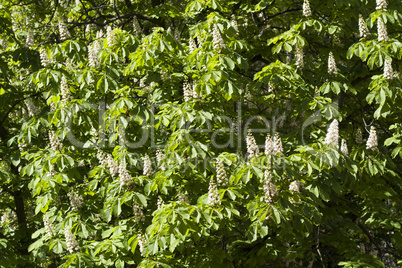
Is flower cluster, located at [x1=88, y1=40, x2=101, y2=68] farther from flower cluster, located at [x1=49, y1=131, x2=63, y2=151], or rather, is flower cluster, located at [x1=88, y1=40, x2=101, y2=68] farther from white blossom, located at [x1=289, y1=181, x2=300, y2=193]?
white blossom, located at [x1=289, y1=181, x2=300, y2=193]

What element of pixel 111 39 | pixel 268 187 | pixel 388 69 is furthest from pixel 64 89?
pixel 388 69

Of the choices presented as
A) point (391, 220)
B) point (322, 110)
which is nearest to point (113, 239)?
point (322, 110)

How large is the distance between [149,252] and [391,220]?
4480mm

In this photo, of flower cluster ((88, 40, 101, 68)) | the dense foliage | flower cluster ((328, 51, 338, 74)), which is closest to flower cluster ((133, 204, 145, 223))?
the dense foliage

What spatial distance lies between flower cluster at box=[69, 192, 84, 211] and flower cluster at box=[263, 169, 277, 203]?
8.22 feet

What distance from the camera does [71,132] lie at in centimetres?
552

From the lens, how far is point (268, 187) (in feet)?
13.8

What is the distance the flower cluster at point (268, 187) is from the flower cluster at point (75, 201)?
2.50 metres

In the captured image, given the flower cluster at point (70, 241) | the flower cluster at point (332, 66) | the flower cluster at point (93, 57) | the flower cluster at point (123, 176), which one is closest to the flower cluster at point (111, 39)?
the flower cluster at point (93, 57)

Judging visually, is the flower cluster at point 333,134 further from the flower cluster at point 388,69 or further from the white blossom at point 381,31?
the white blossom at point 381,31

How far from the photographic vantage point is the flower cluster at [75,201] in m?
5.38

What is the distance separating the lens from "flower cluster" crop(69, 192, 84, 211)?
5.38 m

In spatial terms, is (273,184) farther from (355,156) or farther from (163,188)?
(355,156)

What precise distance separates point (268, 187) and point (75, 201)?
101 inches
